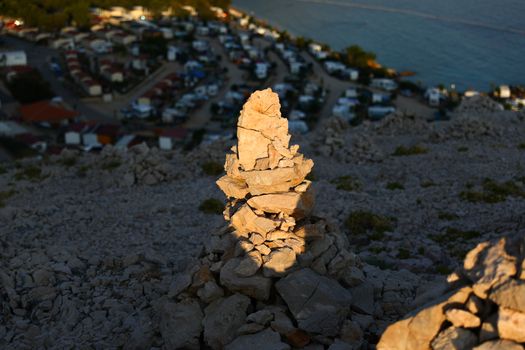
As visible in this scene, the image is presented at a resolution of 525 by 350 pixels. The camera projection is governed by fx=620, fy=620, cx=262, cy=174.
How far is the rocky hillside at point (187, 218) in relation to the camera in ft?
36.1

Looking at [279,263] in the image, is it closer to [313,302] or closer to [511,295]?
[313,302]

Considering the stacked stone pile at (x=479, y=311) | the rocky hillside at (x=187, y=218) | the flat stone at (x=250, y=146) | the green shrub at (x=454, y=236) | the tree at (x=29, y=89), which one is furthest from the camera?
the tree at (x=29, y=89)

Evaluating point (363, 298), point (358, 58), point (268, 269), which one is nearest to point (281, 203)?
point (268, 269)

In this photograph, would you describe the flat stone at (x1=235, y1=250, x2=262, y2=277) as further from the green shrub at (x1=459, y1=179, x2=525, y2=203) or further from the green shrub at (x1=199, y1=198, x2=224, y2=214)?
the green shrub at (x1=459, y1=179, x2=525, y2=203)

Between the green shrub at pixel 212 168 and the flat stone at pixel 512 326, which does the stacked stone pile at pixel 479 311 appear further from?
the green shrub at pixel 212 168

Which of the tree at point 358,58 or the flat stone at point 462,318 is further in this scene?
the tree at point 358,58

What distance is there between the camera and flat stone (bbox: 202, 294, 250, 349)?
29.6 ft

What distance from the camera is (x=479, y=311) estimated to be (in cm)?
639

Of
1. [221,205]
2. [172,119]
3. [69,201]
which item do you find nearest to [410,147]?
[221,205]

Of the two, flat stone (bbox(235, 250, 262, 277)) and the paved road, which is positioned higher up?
flat stone (bbox(235, 250, 262, 277))

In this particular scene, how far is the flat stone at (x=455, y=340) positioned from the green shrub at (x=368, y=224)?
864cm

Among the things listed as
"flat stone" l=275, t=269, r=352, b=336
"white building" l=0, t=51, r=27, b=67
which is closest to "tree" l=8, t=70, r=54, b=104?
"white building" l=0, t=51, r=27, b=67

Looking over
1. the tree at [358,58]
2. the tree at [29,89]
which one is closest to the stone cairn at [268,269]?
the tree at [29,89]

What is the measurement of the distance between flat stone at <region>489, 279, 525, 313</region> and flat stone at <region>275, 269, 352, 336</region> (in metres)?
3.13
